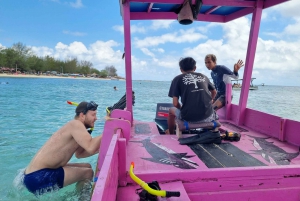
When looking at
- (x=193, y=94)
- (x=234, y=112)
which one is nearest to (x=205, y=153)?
(x=193, y=94)

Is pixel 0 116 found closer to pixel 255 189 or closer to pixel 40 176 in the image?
pixel 40 176

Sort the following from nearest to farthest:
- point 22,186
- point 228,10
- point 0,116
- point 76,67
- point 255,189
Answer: point 255,189
point 22,186
point 228,10
point 0,116
point 76,67

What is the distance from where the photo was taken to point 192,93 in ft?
11.3

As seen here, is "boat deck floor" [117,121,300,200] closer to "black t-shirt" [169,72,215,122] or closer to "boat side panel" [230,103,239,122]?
"black t-shirt" [169,72,215,122]

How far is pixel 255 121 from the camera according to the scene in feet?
14.0

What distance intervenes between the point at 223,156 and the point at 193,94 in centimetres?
98

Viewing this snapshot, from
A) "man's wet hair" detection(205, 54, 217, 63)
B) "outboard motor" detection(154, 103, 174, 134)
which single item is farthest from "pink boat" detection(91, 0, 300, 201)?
"outboard motor" detection(154, 103, 174, 134)

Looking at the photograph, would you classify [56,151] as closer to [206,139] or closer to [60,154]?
[60,154]

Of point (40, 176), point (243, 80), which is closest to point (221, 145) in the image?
point (243, 80)

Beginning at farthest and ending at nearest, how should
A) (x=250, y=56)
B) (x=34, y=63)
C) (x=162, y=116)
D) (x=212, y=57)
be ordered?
(x=34, y=63) < (x=162, y=116) < (x=212, y=57) < (x=250, y=56)

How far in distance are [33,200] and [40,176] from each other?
82 cm

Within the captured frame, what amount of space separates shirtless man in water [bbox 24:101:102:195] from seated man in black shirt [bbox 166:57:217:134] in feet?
4.24

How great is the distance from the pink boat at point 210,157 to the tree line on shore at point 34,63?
74.0m

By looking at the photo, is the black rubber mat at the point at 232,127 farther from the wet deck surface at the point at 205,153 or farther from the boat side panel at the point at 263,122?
the wet deck surface at the point at 205,153
